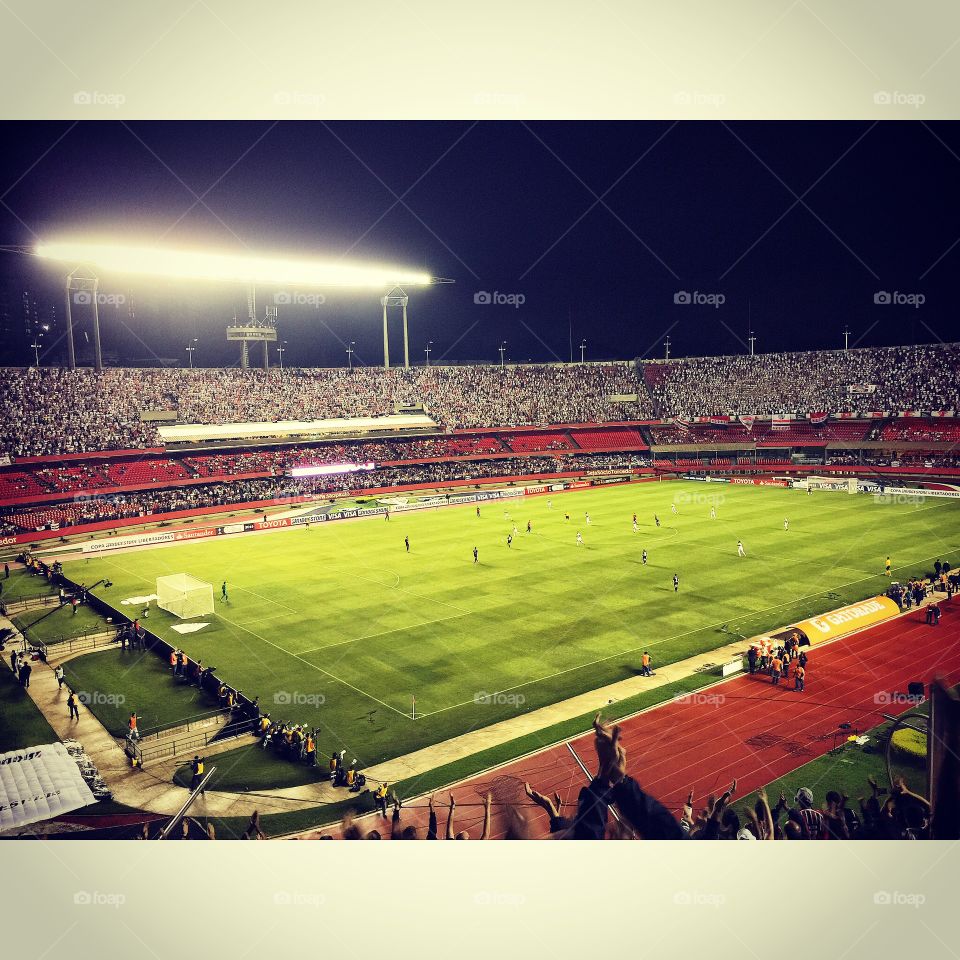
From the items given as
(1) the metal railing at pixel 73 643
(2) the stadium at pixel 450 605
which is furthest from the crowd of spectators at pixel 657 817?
(1) the metal railing at pixel 73 643

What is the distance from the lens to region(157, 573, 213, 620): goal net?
90.5 feet

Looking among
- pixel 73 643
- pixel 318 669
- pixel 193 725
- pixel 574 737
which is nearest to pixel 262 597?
pixel 73 643

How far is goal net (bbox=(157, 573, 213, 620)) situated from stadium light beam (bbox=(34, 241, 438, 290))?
2839 centimetres

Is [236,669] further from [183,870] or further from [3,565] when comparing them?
[3,565]

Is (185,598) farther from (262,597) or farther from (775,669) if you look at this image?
(775,669)

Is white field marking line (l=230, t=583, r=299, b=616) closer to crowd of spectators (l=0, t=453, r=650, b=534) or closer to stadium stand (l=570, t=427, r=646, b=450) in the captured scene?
crowd of spectators (l=0, t=453, r=650, b=534)

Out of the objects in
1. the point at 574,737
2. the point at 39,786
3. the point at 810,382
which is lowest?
the point at 574,737

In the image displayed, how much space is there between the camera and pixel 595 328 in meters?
83.4

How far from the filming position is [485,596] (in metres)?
29.0

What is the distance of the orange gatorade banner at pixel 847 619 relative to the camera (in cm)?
2286

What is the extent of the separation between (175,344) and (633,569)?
7149cm

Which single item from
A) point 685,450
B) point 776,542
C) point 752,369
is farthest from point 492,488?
point 752,369

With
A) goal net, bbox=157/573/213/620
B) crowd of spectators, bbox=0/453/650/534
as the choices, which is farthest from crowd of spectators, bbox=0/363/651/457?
goal net, bbox=157/573/213/620

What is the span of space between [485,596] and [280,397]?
44.3m
